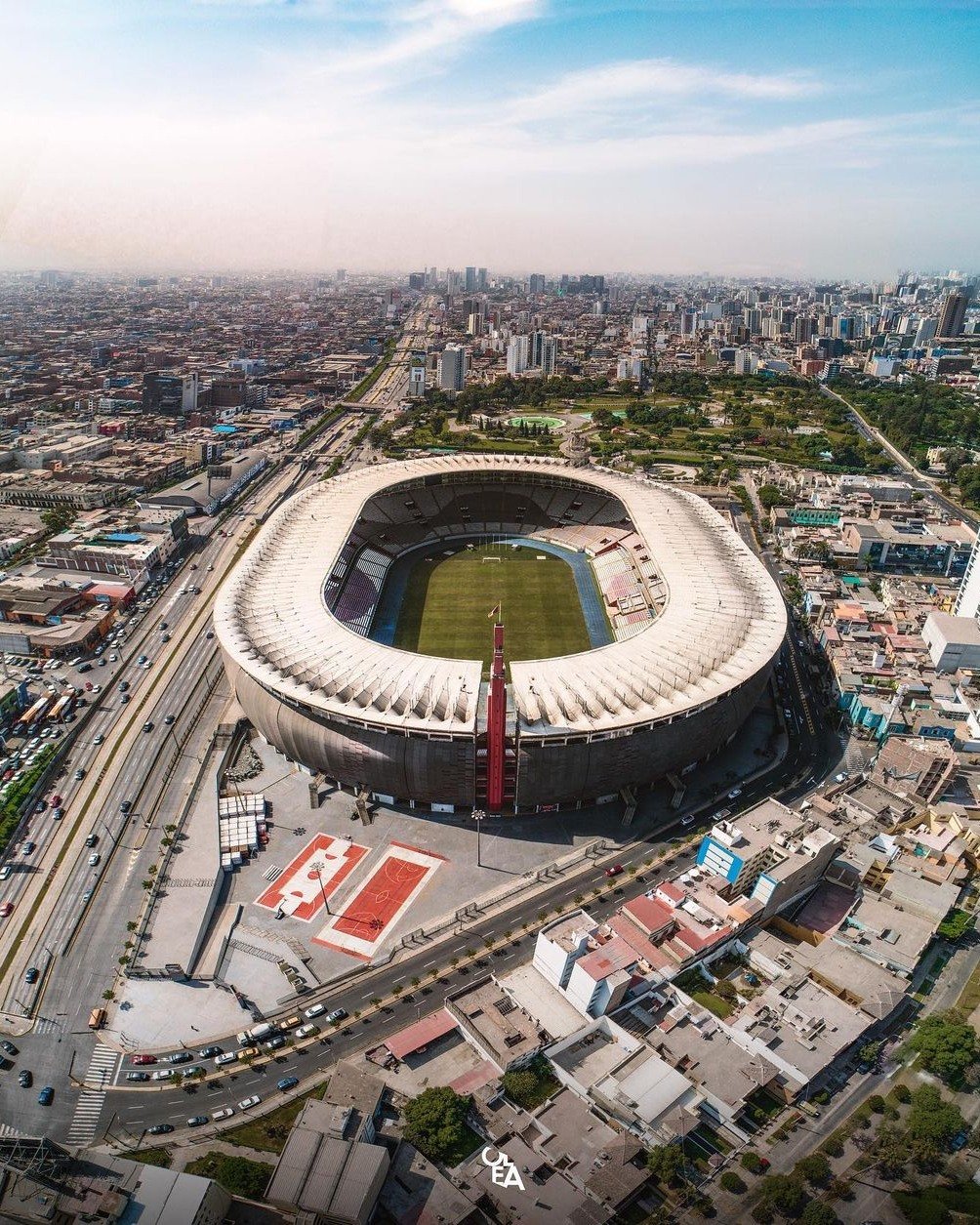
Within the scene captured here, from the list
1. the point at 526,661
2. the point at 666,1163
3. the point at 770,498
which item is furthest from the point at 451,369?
the point at 666,1163

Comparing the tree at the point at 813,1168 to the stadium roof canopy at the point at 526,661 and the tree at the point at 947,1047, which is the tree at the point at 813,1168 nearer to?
the tree at the point at 947,1047

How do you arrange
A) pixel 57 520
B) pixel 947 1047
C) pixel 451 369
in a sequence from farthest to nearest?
pixel 451 369
pixel 57 520
pixel 947 1047

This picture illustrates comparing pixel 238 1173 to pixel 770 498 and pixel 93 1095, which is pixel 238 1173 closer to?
pixel 93 1095

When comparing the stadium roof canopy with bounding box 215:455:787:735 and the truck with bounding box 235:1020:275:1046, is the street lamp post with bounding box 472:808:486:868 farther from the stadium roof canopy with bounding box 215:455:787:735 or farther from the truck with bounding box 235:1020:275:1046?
the truck with bounding box 235:1020:275:1046

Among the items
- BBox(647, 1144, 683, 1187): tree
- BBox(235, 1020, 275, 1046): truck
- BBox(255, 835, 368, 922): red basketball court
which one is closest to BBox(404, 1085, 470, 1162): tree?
BBox(647, 1144, 683, 1187): tree

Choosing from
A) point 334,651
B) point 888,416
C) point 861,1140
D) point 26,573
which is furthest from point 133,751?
point 888,416

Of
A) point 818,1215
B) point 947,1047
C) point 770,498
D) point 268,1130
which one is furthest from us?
point 770,498
